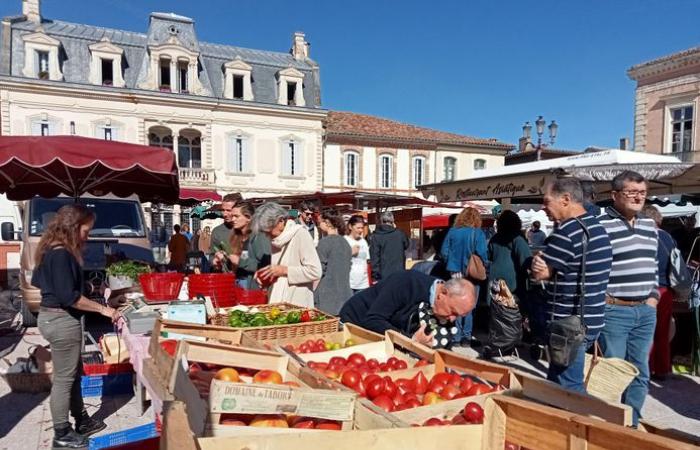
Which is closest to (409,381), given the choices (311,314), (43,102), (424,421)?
(424,421)

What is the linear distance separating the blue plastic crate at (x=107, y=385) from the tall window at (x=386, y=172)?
23987 millimetres

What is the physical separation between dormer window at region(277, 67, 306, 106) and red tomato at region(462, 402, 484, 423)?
2459 centimetres

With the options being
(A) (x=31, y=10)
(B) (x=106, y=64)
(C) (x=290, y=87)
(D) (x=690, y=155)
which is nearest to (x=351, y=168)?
(C) (x=290, y=87)

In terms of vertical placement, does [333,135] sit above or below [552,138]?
above

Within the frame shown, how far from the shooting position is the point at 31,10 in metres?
21.9

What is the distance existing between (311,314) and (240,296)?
1.04 metres

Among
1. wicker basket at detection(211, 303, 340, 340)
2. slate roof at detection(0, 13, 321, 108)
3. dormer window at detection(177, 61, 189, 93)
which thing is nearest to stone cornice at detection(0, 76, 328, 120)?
slate roof at detection(0, 13, 321, 108)

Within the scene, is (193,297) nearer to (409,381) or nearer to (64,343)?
(64,343)

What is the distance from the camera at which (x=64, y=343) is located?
10.4ft

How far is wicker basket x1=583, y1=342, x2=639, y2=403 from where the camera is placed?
2.60 meters

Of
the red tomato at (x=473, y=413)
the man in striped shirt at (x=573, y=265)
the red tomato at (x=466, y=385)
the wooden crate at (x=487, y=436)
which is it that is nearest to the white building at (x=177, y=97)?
the man in striped shirt at (x=573, y=265)

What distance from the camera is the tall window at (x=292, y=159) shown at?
25000 mm

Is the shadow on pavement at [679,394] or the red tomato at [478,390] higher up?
the red tomato at [478,390]

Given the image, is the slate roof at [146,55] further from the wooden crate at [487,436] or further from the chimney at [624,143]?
the wooden crate at [487,436]
